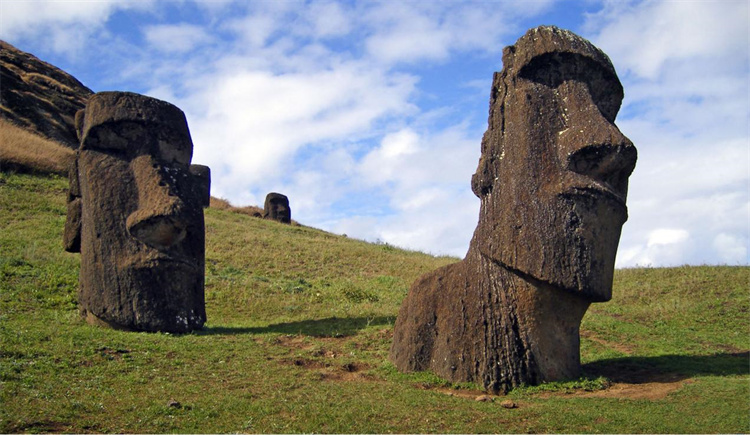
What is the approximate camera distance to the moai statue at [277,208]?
3750 centimetres

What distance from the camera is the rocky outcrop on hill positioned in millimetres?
30531

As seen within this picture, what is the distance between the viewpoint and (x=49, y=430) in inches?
251

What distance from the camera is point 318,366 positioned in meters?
9.99

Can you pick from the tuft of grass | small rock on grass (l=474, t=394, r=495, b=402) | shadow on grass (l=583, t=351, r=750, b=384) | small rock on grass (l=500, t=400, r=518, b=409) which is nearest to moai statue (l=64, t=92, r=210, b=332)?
small rock on grass (l=474, t=394, r=495, b=402)

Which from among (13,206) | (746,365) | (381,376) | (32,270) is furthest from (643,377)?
(13,206)

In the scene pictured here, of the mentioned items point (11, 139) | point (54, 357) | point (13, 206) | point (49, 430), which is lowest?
point (49, 430)

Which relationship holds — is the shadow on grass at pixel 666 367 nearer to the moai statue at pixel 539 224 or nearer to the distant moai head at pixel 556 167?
the moai statue at pixel 539 224

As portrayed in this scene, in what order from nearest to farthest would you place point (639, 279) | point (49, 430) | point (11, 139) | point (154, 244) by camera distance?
point (49, 430) → point (154, 244) → point (639, 279) → point (11, 139)

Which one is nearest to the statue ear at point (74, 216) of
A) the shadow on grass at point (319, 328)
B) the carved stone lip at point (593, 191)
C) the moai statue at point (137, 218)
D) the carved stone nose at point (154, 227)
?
the moai statue at point (137, 218)

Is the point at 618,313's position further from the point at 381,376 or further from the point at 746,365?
the point at 381,376

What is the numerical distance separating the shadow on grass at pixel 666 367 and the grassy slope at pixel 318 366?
34 mm

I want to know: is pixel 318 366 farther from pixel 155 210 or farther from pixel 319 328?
pixel 155 210

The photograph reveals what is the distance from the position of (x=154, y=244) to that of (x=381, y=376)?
15.4 feet

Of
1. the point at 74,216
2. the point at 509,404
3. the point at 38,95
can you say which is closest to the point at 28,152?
the point at 38,95
